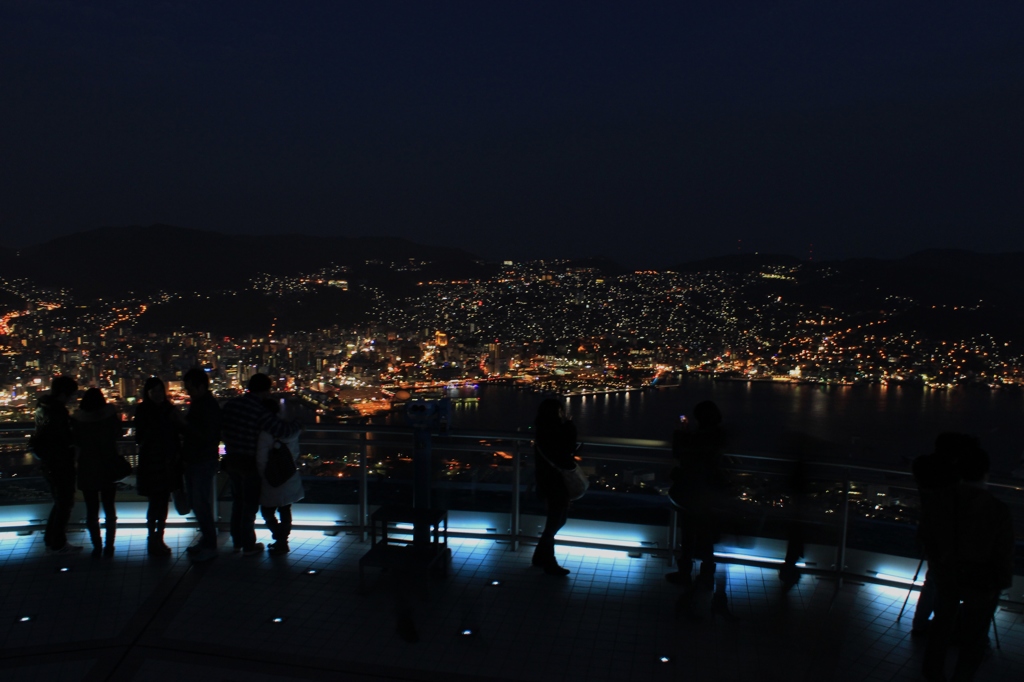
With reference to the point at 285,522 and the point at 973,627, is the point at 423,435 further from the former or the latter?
the point at 973,627

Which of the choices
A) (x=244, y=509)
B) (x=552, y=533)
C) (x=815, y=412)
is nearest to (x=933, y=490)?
(x=552, y=533)

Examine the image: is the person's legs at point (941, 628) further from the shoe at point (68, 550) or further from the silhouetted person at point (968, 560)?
the shoe at point (68, 550)

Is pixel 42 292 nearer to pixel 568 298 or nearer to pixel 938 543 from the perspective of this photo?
pixel 568 298

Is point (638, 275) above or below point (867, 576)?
above

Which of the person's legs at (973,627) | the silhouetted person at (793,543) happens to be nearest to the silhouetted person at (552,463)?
the silhouetted person at (793,543)

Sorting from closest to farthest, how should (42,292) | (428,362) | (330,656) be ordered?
(330,656) → (428,362) → (42,292)

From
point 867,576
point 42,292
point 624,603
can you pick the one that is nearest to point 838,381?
point 867,576
